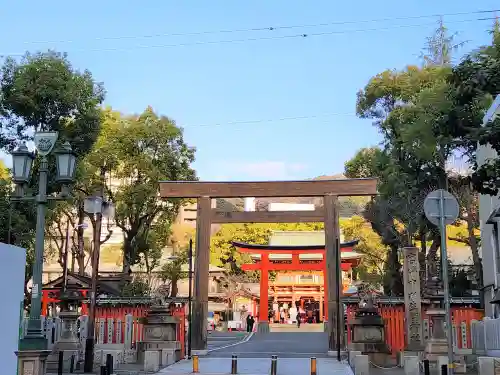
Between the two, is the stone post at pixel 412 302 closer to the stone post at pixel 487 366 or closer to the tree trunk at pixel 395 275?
the stone post at pixel 487 366

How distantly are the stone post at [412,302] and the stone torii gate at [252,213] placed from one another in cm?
373

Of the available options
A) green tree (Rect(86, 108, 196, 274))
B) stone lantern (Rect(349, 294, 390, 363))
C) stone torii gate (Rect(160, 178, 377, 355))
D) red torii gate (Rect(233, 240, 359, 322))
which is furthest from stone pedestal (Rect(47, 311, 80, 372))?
red torii gate (Rect(233, 240, 359, 322))

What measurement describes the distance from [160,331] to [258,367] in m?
4.44

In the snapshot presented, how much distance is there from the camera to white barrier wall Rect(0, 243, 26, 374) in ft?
36.3

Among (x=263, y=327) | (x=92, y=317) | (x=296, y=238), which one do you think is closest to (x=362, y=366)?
(x=92, y=317)

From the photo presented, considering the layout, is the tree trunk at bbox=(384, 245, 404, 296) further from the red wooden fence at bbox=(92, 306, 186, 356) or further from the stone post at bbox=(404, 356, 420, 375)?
the stone post at bbox=(404, 356, 420, 375)

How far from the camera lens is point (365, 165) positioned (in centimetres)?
3975

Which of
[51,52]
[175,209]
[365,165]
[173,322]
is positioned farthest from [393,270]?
[51,52]

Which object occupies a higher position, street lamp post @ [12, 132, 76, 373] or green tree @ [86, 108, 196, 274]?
green tree @ [86, 108, 196, 274]

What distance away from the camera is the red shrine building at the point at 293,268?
42.3 m

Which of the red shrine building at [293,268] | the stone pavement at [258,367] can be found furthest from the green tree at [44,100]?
the red shrine building at [293,268]

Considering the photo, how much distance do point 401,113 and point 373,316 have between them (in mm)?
13802

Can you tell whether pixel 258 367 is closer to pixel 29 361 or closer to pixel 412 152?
pixel 29 361

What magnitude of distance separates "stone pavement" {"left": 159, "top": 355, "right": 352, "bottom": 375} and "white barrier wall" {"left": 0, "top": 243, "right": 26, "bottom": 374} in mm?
6851
